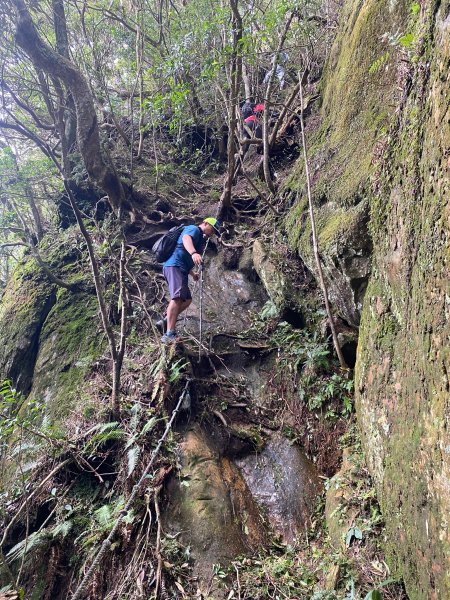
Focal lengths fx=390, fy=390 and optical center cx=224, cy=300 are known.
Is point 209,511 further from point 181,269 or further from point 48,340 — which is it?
point 48,340

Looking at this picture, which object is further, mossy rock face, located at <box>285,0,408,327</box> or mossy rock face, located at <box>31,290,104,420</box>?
mossy rock face, located at <box>31,290,104,420</box>

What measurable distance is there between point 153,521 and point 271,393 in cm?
243

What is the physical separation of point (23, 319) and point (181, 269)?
4050 mm

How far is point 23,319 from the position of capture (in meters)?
8.11

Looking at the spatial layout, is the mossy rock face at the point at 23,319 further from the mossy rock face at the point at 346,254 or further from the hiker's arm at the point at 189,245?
the mossy rock face at the point at 346,254

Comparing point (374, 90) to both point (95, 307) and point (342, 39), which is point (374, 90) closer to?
point (342, 39)

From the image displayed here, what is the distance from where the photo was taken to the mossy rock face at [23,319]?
7.38m

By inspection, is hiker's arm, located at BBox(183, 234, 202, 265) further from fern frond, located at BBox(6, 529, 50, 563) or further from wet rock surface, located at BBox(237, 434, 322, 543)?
fern frond, located at BBox(6, 529, 50, 563)

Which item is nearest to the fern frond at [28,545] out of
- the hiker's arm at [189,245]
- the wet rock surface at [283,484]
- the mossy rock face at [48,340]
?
the mossy rock face at [48,340]

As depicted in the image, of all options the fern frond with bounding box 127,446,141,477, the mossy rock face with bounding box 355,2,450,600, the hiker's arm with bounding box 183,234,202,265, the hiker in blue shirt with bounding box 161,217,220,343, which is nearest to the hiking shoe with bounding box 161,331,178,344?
the hiker in blue shirt with bounding box 161,217,220,343

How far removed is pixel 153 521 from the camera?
13.5ft

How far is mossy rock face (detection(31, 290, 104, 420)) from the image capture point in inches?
246

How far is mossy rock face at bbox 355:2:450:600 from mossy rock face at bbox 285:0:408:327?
58 cm

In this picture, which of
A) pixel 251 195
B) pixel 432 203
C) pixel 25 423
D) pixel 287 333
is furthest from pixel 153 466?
pixel 251 195
